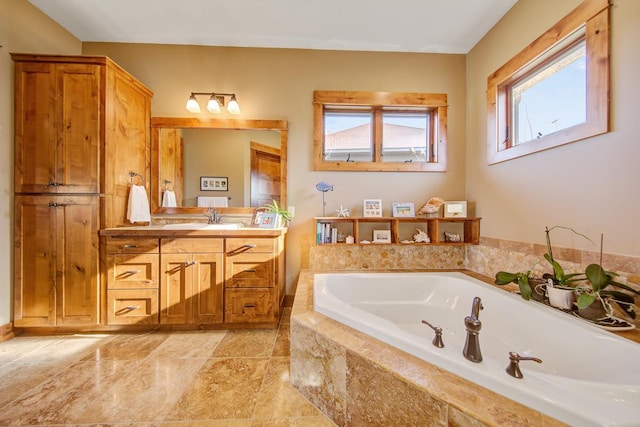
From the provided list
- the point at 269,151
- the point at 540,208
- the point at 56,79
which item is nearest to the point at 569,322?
the point at 540,208

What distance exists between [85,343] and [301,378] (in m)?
1.70

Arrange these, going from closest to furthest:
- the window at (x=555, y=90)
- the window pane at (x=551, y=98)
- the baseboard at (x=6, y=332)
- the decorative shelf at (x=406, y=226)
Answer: the window at (x=555, y=90) → the window pane at (x=551, y=98) → the baseboard at (x=6, y=332) → the decorative shelf at (x=406, y=226)

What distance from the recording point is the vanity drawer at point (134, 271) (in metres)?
1.85

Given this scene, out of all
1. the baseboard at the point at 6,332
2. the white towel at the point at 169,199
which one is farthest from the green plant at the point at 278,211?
the baseboard at the point at 6,332

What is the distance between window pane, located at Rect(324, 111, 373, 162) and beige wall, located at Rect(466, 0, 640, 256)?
1013 mm

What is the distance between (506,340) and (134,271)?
2.61 metres

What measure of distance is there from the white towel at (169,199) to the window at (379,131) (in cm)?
142

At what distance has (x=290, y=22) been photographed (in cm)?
205

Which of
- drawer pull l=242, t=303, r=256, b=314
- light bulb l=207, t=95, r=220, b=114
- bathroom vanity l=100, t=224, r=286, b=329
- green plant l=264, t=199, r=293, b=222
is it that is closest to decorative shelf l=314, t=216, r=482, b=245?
green plant l=264, t=199, r=293, b=222

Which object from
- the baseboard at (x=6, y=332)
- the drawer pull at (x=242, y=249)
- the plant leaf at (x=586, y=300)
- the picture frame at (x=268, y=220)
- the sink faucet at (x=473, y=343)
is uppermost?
the picture frame at (x=268, y=220)

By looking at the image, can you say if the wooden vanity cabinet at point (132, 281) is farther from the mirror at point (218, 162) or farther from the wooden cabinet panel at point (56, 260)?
the mirror at point (218, 162)

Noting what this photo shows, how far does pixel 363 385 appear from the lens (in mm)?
A: 937

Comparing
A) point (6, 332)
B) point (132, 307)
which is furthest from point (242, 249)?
point (6, 332)

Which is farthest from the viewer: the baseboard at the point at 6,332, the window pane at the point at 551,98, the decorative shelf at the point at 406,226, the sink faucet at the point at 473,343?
the decorative shelf at the point at 406,226
